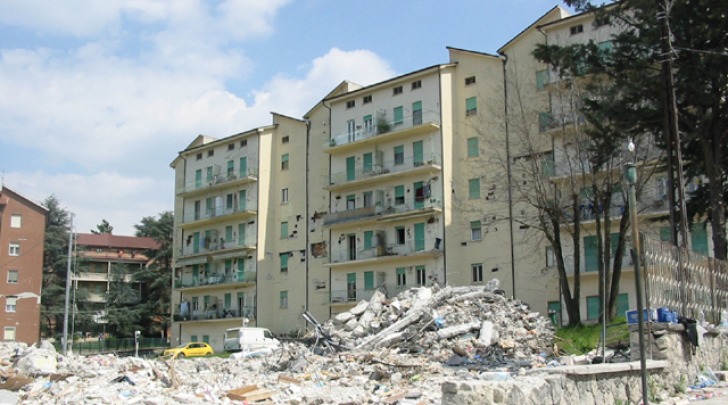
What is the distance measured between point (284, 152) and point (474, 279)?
20122 mm

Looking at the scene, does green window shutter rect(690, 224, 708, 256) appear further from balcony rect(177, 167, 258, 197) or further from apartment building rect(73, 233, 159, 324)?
apartment building rect(73, 233, 159, 324)

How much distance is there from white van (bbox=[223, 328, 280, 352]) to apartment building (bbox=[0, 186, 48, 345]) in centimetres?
3174

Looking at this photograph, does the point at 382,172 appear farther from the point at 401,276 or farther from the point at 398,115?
the point at 401,276

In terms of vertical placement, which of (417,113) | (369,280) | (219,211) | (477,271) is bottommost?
(369,280)

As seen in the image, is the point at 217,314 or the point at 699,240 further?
the point at 217,314

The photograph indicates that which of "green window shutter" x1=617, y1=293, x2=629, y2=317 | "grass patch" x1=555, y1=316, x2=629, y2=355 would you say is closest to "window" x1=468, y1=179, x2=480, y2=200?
"green window shutter" x1=617, y1=293, x2=629, y2=317

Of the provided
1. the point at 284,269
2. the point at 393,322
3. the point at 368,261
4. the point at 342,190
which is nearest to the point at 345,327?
the point at 393,322

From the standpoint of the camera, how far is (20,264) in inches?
2835

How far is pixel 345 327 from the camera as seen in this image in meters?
34.2

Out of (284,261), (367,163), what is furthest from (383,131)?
(284,261)

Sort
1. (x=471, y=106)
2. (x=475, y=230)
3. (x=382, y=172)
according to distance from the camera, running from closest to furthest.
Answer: (x=475, y=230) → (x=471, y=106) → (x=382, y=172)

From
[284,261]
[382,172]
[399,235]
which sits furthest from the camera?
[284,261]

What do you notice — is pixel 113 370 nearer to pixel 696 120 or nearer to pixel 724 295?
pixel 724 295

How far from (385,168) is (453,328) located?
2304cm
